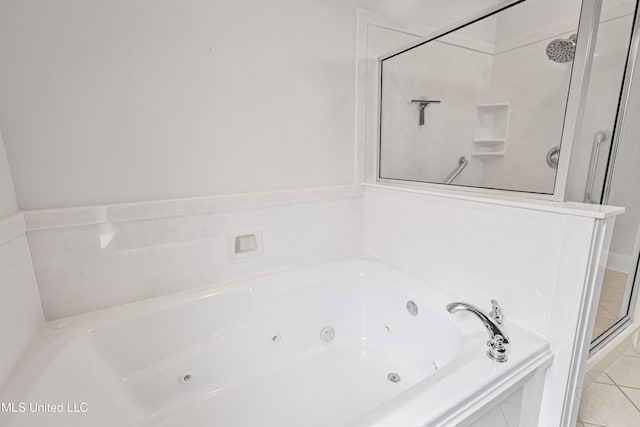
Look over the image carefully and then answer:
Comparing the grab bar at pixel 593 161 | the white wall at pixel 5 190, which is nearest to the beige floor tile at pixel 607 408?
the grab bar at pixel 593 161

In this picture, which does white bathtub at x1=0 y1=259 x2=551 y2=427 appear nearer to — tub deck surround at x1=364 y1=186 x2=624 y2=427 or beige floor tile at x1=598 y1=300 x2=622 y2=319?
tub deck surround at x1=364 y1=186 x2=624 y2=427

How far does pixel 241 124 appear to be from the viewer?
4.25 feet

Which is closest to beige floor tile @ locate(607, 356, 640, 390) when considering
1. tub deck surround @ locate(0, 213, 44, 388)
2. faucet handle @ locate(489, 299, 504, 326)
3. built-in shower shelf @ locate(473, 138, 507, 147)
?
faucet handle @ locate(489, 299, 504, 326)

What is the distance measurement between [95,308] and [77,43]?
982mm

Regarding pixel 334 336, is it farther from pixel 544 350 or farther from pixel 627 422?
pixel 627 422

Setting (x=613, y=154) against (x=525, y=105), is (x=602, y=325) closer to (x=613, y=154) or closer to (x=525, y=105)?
(x=613, y=154)

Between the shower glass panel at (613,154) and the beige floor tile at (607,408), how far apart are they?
225 mm

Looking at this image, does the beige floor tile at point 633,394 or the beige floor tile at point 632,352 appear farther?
the beige floor tile at point 632,352

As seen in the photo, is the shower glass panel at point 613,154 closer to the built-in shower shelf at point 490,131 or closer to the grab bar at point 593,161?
the grab bar at point 593,161

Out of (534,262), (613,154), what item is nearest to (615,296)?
(613,154)

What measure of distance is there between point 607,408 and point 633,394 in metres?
0.20

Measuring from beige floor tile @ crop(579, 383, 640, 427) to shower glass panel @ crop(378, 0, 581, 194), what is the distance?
1.05 m

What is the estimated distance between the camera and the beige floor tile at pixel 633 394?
1.25 m

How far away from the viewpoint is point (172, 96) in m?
1.14
